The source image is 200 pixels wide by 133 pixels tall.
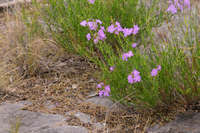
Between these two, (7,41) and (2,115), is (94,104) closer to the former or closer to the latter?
(2,115)

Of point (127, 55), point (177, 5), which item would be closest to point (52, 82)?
point (127, 55)

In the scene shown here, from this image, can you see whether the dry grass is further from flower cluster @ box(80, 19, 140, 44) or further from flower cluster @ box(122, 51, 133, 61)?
flower cluster @ box(80, 19, 140, 44)

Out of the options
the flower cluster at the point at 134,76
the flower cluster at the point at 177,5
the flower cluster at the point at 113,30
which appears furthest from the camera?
the flower cluster at the point at 177,5

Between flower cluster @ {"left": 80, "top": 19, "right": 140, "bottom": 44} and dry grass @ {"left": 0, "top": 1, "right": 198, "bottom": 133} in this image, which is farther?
dry grass @ {"left": 0, "top": 1, "right": 198, "bottom": 133}

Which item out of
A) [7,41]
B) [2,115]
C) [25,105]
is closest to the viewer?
[2,115]

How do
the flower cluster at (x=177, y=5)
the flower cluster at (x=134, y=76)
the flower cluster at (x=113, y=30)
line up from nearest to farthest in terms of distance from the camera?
the flower cluster at (x=134, y=76) → the flower cluster at (x=113, y=30) → the flower cluster at (x=177, y=5)

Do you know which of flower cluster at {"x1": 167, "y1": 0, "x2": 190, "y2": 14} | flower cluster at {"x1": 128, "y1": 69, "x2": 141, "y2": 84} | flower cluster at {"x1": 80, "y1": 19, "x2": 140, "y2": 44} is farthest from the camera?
flower cluster at {"x1": 167, "y1": 0, "x2": 190, "y2": 14}

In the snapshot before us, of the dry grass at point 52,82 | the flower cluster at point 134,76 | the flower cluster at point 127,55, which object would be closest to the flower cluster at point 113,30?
the flower cluster at point 127,55

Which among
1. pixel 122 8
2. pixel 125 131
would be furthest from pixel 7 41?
pixel 125 131

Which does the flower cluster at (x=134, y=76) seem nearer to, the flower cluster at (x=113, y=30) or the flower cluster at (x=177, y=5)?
the flower cluster at (x=113, y=30)

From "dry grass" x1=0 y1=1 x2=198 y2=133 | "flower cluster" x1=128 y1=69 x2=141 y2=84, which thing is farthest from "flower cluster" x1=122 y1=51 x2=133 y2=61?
"dry grass" x1=0 y1=1 x2=198 y2=133

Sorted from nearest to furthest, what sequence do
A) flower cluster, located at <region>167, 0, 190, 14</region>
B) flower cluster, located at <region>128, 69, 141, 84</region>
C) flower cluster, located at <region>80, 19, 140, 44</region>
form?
flower cluster, located at <region>128, 69, 141, 84</region>
flower cluster, located at <region>80, 19, 140, 44</region>
flower cluster, located at <region>167, 0, 190, 14</region>
